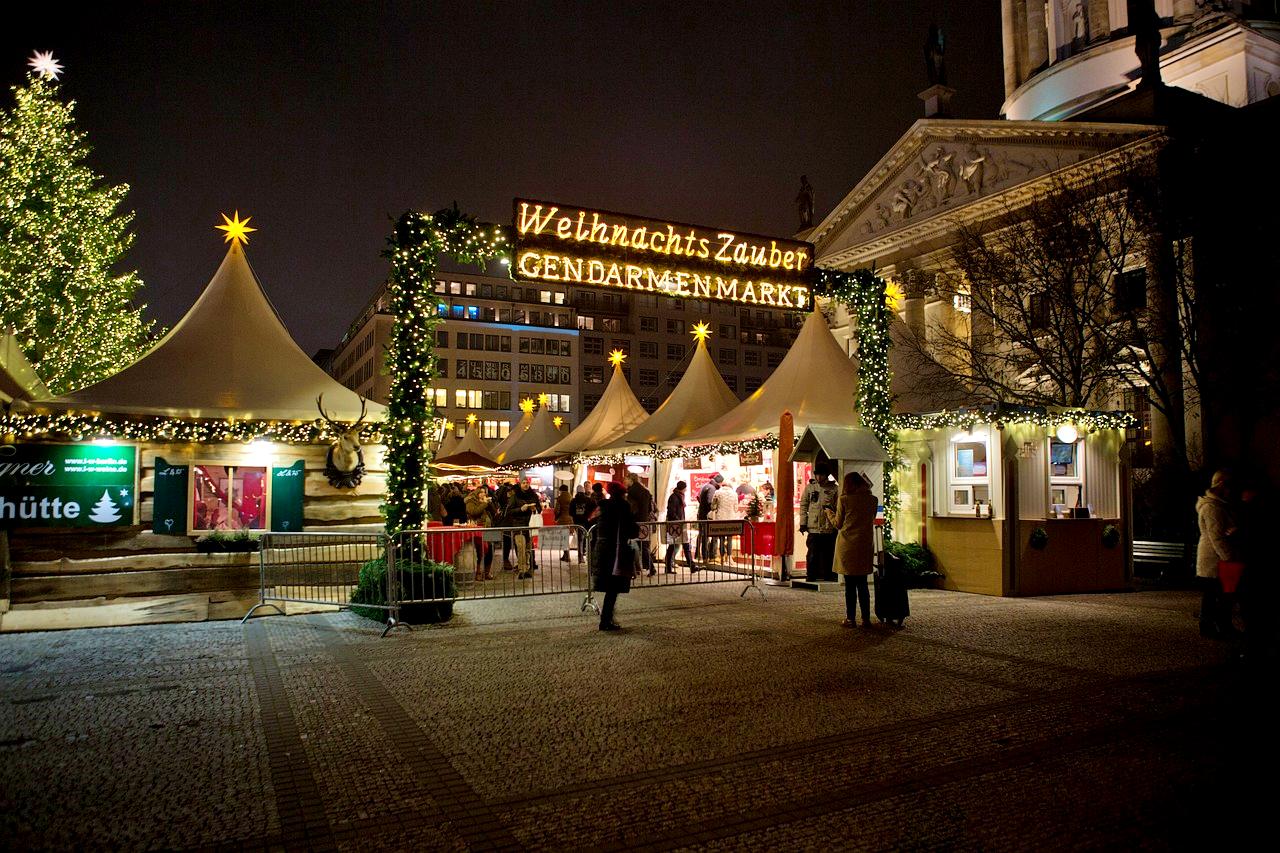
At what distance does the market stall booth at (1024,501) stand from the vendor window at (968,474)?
2 cm

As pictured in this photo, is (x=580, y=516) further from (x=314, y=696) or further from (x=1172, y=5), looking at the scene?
(x=1172, y=5)

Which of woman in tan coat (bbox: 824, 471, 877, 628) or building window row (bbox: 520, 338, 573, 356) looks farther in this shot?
building window row (bbox: 520, 338, 573, 356)

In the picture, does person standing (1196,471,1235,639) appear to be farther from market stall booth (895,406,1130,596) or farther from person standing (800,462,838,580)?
person standing (800,462,838,580)

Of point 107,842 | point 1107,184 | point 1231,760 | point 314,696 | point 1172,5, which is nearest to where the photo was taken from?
point 107,842

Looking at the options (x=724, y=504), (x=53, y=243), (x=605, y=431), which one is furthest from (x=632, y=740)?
(x=53, y=243)

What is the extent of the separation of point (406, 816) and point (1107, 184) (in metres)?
21.4

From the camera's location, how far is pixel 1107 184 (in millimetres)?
20219

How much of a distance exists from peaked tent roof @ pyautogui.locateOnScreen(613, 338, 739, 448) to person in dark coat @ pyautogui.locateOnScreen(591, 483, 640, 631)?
32.3ft

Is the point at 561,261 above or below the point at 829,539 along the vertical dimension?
above

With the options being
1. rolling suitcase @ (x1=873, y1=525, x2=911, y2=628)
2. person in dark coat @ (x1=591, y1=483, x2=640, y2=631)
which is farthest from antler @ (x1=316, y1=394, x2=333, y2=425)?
rolling suitcase @ (x1=873, y1=525, x2=911, y2=628)

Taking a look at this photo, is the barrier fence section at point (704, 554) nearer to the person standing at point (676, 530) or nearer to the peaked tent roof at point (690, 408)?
the person standing at point (676, 530)

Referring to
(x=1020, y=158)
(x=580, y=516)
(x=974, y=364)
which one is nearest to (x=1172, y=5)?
(x=1020, y=158)

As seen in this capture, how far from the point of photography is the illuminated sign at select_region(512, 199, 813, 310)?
12.3 m

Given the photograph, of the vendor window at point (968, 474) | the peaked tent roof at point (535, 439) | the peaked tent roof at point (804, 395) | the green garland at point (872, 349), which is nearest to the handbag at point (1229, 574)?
the vendor window at point (968, 474)
